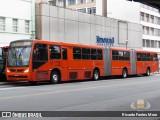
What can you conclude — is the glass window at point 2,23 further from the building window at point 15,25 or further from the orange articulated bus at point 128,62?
the orange articulated bus at point 128,62

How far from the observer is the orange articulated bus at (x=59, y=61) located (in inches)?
947

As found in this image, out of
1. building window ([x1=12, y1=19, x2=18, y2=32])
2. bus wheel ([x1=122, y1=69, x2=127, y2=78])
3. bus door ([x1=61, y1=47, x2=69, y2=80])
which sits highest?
building window ([x1=12, y1=19, x2=18, y2=32])

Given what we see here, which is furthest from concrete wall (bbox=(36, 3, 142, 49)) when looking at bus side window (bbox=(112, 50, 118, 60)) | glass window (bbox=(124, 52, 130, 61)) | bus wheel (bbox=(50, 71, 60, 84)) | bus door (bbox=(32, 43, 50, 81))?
bus door (bbox=(32, 43, 50, 81))

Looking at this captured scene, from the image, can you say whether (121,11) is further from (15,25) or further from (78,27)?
(15,25)

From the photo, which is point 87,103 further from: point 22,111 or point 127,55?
point 127,55

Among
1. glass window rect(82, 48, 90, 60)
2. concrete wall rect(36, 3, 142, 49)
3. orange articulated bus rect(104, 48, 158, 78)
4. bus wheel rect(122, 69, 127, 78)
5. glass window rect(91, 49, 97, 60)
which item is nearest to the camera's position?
glass window rect(82, 48, 90, 60)

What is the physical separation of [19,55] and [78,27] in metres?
27.0

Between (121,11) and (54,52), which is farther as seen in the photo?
(121,11)

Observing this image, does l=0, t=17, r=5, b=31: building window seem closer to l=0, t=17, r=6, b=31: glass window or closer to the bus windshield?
l=0, t=17, r=6, b=31: glass window

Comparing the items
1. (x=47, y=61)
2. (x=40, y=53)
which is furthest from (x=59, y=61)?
(x=40, y=53)

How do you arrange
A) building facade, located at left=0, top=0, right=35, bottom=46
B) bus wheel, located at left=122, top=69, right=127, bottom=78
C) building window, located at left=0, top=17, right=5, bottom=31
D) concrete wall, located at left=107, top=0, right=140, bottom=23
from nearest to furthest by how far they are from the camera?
bus wheel, located at left=122, top=69, right=127, bottom=78
building window, located at left=0, top=17, right=5, bottom=31
building facade, located at left=0, top=0, right=35, bottom=46
concrete wall, located at left=107, top=0, right=140, bottom=23

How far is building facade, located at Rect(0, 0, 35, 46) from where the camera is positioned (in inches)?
1550

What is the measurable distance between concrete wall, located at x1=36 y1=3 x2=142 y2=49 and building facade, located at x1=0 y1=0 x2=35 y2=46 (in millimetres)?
1057

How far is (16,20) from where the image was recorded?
4103cm
